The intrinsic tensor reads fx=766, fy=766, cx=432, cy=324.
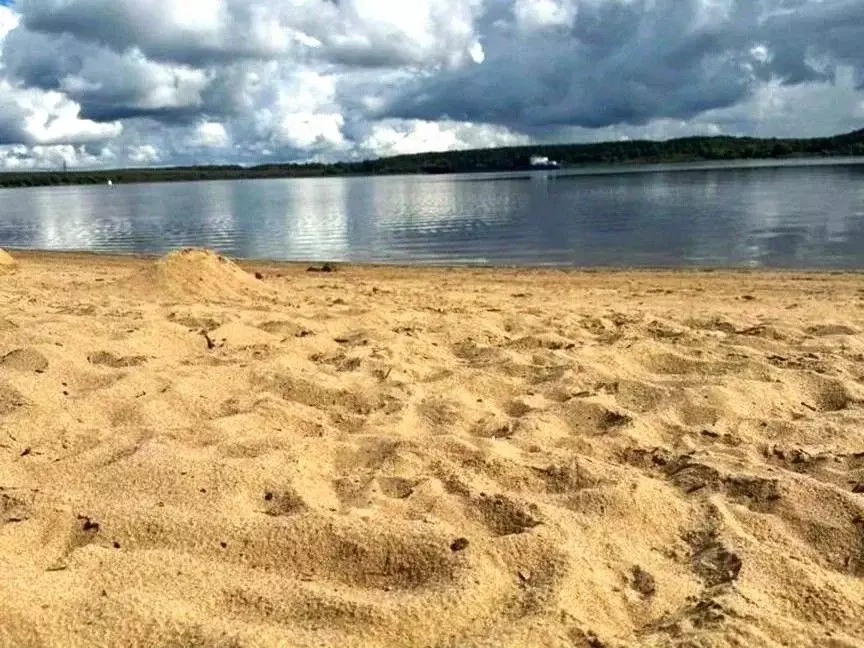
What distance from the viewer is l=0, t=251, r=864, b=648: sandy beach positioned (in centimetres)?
270

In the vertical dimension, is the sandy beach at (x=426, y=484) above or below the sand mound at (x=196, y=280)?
below

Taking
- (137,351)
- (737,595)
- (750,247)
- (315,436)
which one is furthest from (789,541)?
(750,247)

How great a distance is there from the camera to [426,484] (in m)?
3.76

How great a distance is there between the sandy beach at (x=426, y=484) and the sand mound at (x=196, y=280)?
5.72 ft

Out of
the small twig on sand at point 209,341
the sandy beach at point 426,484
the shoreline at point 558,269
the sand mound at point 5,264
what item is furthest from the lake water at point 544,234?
the small twig on sand at point 209,341

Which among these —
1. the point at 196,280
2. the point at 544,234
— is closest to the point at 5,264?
the point at 196,280

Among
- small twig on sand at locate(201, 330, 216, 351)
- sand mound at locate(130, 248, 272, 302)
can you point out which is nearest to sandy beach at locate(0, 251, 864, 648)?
small twig on sand at locate(201, 330, 216, 351)

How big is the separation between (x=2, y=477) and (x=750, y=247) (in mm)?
20482

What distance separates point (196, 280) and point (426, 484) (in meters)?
6.16

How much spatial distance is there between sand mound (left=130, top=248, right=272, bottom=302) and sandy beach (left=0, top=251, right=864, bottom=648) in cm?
174

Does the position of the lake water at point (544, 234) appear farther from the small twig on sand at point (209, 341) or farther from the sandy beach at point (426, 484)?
the small twig on sand at point (209, 341)

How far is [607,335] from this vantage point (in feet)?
22.9

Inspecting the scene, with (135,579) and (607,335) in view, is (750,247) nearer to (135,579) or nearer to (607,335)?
(607,335)

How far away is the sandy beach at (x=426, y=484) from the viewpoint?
2.70 metres
